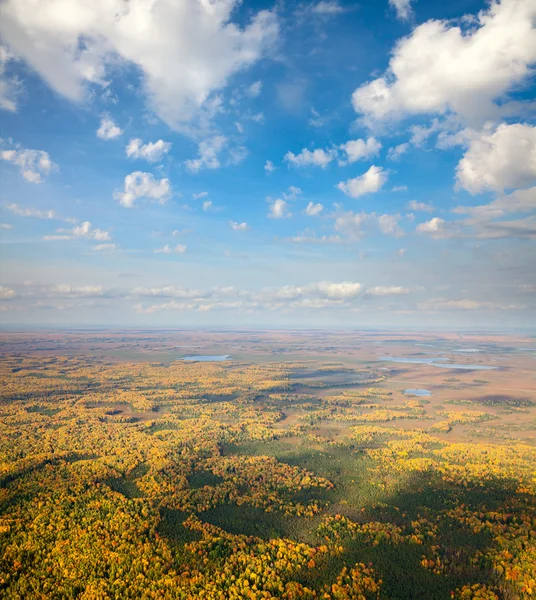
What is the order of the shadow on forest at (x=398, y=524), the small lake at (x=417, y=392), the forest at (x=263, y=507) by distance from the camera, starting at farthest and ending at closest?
the small lake at (x=417, y=392) → the shadow on forest at (x=398, y=524) → the forest at (x=263, y=507)

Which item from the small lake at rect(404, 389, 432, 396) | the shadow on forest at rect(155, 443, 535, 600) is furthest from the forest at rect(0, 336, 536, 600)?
the small lake at rect(404, 389, 432, 396)

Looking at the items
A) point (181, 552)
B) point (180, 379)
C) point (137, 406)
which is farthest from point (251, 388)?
point (181, 552)

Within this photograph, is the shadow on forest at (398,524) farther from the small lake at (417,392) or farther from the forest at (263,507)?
the small lake at (417,392)

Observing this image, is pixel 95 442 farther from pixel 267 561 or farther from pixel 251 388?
pixel 251 388

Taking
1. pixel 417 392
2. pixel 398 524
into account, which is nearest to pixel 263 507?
pixel 398 524

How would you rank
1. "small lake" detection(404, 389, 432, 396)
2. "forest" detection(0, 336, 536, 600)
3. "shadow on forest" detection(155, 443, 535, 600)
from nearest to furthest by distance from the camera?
1. "forest" detection(0, 336, 536, 600)
2. "shadow on forest" detection(155, 443, 535, 600)
3. "small lake" detection(404, 389, 432, 396)

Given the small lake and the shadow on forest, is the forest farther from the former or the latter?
the small lake

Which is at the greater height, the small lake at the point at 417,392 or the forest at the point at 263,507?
the forest at the point at 263,507

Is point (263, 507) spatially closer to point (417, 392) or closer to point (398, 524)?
point (398, 524)

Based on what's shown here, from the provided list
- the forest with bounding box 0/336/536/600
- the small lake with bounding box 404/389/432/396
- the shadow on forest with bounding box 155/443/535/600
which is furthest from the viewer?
the small lake with bounding box 404/389/432/396

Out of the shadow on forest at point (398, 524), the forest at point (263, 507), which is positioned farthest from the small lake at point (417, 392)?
the shadow on forest at point (398, 524)
